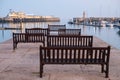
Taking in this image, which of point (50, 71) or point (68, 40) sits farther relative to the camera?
point (68, 40)

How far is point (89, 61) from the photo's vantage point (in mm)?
8414

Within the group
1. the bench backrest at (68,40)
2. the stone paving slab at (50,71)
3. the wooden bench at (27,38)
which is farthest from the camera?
the wooden bench at (27,38)

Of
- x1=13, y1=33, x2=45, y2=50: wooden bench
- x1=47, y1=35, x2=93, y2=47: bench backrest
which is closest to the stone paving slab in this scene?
x1=47, y1=35, x2=93, y2=47: bench backrest

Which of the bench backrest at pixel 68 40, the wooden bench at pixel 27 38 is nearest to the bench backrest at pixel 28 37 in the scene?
the wooden bench at pixel 27 38

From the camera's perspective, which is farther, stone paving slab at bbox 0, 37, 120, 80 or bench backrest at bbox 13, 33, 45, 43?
bench backrest at bbox 13, 33, 45, 43

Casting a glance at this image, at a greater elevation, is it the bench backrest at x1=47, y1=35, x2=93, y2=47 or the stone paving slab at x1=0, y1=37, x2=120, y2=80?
the bench backrest at x1=47, y1=35, x2=93, y2=47

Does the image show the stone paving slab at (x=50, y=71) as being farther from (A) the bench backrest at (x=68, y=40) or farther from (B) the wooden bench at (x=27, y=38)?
(B) the wooden bench at (x=27, y=38)

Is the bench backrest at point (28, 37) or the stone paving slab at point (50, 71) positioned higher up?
the bench backrest at point (28, 37)

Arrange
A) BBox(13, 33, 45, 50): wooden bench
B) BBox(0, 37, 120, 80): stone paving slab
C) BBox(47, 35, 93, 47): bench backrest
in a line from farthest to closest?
BBox(13, 33, 45, 50): wooden bench
BBox(47, 35, 93, 47): bench backrest
BBox(0, 37, 120, 80): stone paving slab

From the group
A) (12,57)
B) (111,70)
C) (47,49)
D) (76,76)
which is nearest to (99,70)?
(111,70)

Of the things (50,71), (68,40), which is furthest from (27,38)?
(50,71)

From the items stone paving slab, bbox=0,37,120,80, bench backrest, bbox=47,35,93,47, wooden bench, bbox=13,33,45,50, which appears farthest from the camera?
wooden bench, bbox=13,33,45,50

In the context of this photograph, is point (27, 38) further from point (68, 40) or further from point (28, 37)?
point (68, 40)

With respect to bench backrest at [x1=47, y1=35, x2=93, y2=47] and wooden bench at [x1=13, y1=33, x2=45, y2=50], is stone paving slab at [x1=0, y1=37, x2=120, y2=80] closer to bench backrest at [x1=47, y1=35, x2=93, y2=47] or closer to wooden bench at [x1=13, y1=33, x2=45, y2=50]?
bench backrest at [x1=47, y1=35, x2=93, y2=47]
